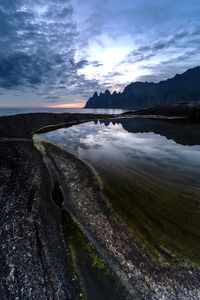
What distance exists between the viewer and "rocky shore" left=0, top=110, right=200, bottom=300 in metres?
13.1

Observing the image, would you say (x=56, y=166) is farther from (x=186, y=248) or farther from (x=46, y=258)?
(x=186, y=248)

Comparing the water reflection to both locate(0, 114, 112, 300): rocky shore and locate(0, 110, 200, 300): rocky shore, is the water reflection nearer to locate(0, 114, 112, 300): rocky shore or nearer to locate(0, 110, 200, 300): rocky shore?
locate(0, 110, 200, 300): rocky shore

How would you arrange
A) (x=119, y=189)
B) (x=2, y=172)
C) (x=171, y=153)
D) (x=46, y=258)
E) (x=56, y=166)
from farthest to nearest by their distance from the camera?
(x=171, y=153) → (x=56, y=166) → (x=2, y=172) → (x=119, y=189) → (x=46, y=258)

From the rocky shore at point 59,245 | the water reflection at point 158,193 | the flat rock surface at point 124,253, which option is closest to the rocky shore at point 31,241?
the rocky shore at point 59,245

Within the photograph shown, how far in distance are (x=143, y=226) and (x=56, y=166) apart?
20.7 meters

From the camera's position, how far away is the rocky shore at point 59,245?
13.1 m

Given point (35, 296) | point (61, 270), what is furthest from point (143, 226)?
point (35, 296)

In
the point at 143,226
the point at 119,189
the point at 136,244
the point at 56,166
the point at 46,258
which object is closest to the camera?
the point at 46,258

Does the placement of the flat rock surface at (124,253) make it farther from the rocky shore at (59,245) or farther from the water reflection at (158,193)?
the water reflection at (158,193)

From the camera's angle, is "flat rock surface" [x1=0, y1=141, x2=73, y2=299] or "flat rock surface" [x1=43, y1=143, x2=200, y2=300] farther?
"flat rock surface" [x1=0, y1=141, x2=73, y2=299]

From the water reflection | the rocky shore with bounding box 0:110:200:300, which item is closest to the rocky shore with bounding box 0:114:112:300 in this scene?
the rocky shore with bounding box 0:110:200:300

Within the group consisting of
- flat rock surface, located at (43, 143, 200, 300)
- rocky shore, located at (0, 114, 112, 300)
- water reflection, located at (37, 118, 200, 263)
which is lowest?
water reflection, located at (37, 118, 200, 263)

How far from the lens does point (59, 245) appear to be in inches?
671

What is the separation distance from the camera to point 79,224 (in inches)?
782
